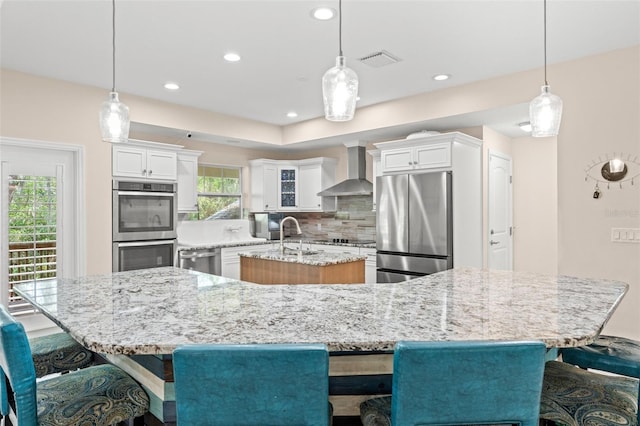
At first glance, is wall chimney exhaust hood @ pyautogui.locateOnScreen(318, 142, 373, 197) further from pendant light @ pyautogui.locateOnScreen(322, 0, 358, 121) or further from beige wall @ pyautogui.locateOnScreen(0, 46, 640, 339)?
pendant light @ pyautogui.locateOnScreen(322, 0, 358, 121)

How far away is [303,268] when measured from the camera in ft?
13.5

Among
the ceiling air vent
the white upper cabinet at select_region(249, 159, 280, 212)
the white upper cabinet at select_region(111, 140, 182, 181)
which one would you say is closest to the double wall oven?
the white upper cabinet at select_region(111, 140, 182, 181)

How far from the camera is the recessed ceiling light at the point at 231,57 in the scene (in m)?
3.42

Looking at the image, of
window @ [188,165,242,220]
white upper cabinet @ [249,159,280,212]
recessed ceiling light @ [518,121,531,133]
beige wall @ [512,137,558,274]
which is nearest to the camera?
recessed ceiling light @ [518,121,531,133]

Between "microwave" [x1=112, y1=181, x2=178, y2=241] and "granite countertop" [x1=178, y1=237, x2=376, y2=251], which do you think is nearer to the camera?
"microwave" [x1=112, y1=181, x2=178, y2=241]

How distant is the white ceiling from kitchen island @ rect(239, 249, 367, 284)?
179 centimetres

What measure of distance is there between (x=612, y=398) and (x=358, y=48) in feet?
9.14

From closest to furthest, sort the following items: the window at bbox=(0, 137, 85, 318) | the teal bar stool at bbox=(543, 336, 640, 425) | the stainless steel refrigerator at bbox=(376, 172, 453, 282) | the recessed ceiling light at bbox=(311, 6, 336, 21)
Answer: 1. the teal bar stool at bbox=(543, 336, 640, 425)
2. the recessed ceiling light at bbox=(311, 6, 336, 21)
3. the window at bbox=(0, 137, 85, 318)
4. the stainless steel refrigerator at bbox=(376, 172, 453, 282)

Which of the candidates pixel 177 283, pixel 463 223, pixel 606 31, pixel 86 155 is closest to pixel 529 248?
pixel 463 223

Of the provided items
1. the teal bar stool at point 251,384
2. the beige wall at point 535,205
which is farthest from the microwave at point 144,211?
the beige wall at point 535,205

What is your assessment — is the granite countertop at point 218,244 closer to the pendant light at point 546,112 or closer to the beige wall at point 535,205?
the beige wall at point 535,205

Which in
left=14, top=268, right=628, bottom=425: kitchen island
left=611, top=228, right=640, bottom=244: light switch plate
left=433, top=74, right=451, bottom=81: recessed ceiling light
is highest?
left=433, top=74, right=451, bottom=81: recessed ceiling light

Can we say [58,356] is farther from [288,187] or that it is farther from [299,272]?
[288,187]

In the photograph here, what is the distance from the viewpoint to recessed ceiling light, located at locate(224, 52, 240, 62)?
11.2 ft
